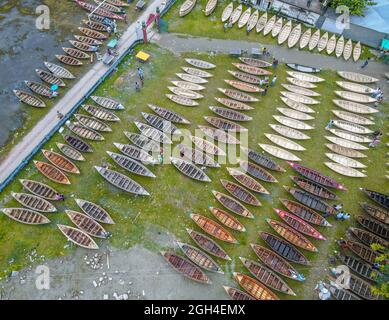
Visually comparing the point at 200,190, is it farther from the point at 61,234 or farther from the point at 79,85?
the point at 79,85

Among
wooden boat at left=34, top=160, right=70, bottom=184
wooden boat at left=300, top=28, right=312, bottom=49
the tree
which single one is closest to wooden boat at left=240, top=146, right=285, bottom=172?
wooden boat at left=300, top=28, right=312, bottom=49

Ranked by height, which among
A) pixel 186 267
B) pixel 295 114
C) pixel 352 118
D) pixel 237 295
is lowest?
pixel 186 267

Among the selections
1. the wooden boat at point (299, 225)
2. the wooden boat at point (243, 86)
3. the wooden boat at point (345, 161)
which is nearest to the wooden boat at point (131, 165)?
the wooden boat at point (299, 225)

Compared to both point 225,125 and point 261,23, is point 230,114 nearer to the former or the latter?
point 225,125

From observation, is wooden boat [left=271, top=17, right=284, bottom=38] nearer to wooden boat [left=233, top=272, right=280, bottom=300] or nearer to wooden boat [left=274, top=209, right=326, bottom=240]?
wooden boat [left=274, top=209, right=326, bottom=240]

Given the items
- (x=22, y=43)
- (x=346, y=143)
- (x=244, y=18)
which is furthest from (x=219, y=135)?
(x=22, y=43)
